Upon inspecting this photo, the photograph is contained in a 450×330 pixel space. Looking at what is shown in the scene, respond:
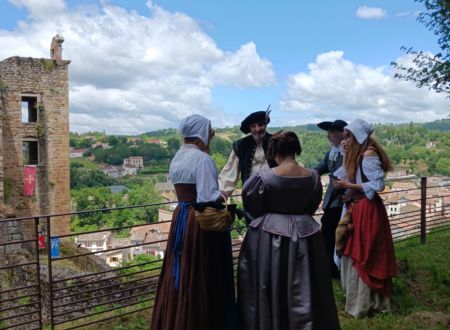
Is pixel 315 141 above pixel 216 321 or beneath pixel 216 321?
above

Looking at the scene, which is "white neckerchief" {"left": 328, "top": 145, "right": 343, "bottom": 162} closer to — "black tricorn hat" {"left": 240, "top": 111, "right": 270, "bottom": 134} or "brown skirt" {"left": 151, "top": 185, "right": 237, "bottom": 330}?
"black tricorn hat" {"left": 240, "top": 111, "right": 270, "bottom": 134}

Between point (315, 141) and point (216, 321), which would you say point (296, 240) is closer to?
point (216, 321)

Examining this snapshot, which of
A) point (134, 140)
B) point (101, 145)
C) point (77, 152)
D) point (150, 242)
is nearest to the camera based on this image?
point (150, 242)

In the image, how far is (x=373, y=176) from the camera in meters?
3.94

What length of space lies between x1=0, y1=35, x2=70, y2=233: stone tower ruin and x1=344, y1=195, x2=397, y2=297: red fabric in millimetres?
19791

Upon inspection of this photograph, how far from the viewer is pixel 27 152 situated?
74.7 feet

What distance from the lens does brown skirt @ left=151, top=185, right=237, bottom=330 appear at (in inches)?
113

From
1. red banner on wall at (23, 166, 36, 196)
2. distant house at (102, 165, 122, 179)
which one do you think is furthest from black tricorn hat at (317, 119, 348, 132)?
distant house at (102, 165, 122, 179)

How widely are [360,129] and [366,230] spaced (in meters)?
0.90

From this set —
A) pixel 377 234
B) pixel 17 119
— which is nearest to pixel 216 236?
pixel 377 234

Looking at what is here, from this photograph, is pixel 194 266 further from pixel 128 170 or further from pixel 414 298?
pixel 128 170

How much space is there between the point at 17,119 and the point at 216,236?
2091cm

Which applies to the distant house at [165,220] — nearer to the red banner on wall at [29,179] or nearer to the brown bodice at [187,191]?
the brown bodice at [187,191]

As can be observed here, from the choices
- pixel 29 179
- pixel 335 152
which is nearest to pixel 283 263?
pixel 335 152
